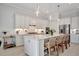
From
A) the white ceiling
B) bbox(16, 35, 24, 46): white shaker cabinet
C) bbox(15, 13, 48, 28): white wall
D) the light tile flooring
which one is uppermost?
the white ceiling

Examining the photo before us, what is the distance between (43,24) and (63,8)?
1.58 feet

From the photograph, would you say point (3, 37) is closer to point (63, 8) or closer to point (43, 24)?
point (43, 24)

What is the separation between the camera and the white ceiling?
170 centimetres

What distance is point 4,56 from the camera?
1741 mm

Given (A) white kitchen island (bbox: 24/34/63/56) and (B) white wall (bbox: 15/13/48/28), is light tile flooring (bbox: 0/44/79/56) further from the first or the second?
(B) white wall (bbox: 15/13/48/28)

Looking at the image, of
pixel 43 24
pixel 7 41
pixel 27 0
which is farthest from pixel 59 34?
pixel 7 41

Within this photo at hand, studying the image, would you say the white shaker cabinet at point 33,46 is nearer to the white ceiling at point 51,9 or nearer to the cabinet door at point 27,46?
the cabinet door at point 27,46

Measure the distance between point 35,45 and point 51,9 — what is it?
2.55 ft

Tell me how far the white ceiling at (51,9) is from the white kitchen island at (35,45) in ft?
1.39

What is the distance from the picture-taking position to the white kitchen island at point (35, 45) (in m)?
1.79

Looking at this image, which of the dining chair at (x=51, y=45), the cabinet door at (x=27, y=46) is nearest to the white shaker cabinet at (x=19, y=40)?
the cabinet door at (x=27, y=46)

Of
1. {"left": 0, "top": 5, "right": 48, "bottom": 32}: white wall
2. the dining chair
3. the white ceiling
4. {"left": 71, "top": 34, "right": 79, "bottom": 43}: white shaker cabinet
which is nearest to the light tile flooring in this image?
{"left": 71, "top": 34, "right": 79, "bottom": 43}: white shaker cabinet

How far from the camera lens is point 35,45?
185cm

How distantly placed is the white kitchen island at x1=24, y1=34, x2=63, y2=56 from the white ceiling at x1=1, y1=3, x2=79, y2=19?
42cm
